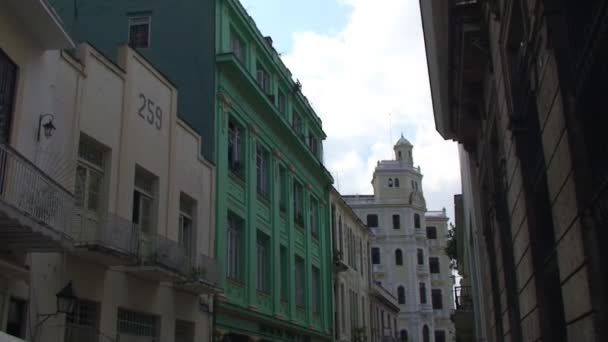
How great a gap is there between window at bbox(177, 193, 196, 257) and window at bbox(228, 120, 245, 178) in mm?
3190

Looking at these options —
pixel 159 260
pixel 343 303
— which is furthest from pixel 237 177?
pixel 343 303

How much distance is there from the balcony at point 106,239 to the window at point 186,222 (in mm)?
3839

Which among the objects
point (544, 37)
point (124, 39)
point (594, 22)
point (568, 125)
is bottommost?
point (568, 125)

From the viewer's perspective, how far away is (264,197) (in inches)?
987

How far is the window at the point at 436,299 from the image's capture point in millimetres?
80562

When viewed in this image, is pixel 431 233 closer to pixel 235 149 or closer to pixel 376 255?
pixel 376 255

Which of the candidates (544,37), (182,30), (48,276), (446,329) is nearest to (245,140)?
(182,30)

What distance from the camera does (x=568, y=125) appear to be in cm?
627

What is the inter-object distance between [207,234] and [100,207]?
5368mm

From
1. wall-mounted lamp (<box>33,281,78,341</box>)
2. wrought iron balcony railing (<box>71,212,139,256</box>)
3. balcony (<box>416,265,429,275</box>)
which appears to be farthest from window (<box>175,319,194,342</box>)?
balcony (<box>416,265,429,275</box>)

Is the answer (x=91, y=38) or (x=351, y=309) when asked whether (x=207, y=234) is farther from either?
(x=351, y=309)

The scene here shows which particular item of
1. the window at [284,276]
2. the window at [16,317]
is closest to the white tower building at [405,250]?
the window at [284,276]

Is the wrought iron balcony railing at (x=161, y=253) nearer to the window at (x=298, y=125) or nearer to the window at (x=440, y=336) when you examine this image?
the window at (x=298, y=125)

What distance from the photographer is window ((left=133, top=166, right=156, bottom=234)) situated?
1645cm
